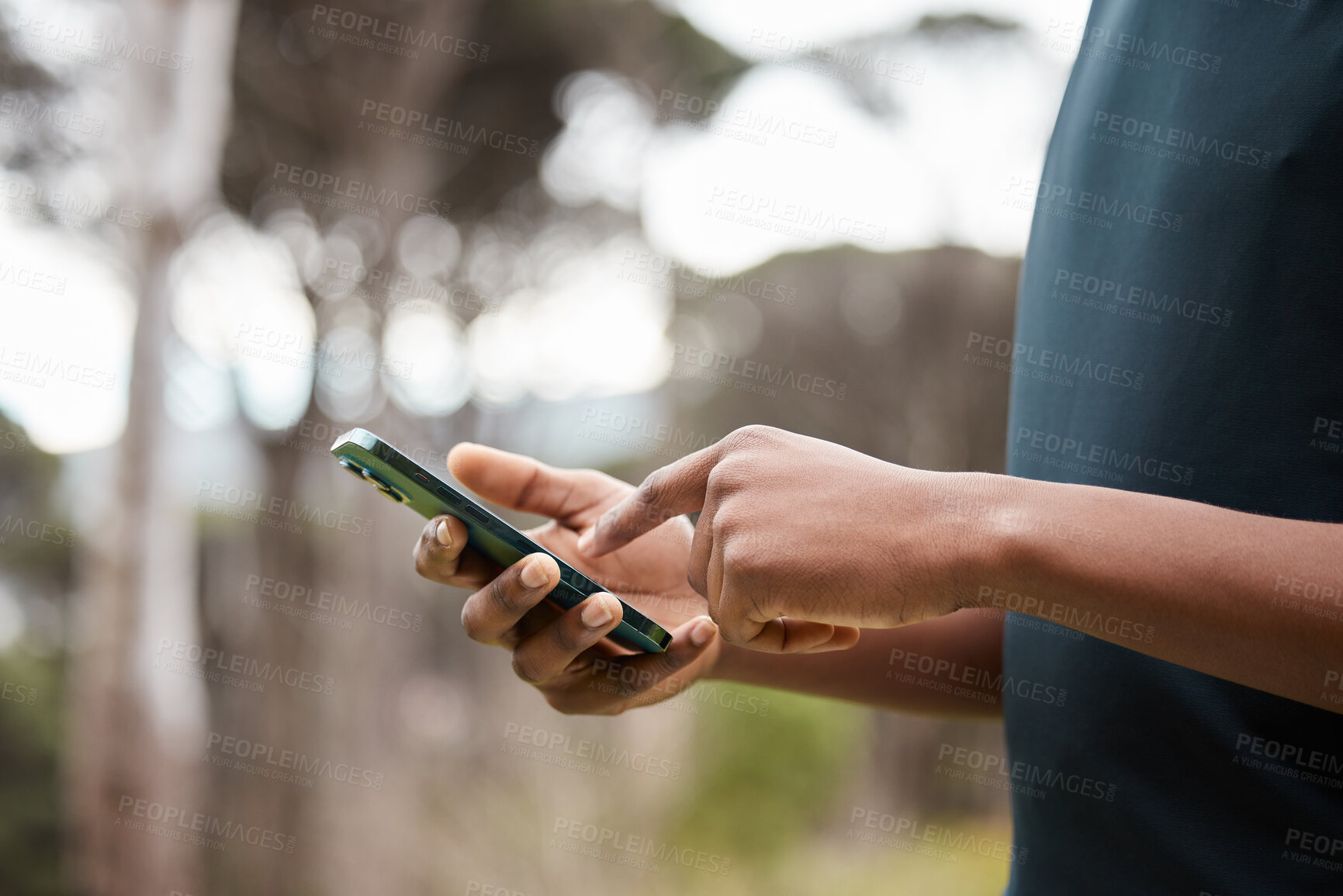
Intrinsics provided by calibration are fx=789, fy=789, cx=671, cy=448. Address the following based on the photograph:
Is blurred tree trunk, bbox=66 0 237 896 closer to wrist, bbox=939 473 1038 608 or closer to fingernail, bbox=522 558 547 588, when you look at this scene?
fingernail, bbox=522 558 547 588

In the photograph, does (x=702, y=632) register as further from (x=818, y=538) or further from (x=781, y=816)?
(x=781, y=816)

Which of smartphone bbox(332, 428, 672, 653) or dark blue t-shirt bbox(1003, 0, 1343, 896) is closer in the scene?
dark blue t-shirt bbox(1003, 0, 1343, 896)

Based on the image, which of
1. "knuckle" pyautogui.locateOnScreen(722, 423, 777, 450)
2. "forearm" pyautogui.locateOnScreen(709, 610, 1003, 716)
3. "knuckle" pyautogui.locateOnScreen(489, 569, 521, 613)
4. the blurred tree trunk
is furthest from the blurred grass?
"knuckle" pyautogui.locateOnScreen(722, 423, 777, 450)

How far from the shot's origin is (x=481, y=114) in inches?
190

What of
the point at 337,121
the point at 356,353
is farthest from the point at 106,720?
the point at 337,121

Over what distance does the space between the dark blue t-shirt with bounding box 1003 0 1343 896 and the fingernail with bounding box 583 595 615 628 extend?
18.3 inches

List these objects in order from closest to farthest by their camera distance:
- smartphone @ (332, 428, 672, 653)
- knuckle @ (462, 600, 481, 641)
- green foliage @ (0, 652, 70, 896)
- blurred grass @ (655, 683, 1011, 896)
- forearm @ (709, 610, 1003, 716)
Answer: smartphone @ (332, 428, 672, 653)
knuckle @ (462, 600, 481, 641)
forearm @ (709, 610, 1003, 716)
green foliage @ (0, 652, 70, 896)
blurred grass @ (655, 683, 1011, 896)

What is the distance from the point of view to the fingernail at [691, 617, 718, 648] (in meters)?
0.95

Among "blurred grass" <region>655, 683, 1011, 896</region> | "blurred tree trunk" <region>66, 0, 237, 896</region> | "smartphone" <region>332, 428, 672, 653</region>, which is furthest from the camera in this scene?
"blurred grass" <region>655, 683, 1011, 896</region>

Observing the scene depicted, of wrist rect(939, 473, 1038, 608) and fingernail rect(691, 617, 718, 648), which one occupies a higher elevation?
wrist rect(939, 473, 1038, 608)

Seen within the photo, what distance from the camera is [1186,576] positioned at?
577 millimetres

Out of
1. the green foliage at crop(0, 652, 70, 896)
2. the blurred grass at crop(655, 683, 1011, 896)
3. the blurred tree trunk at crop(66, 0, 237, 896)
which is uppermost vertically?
the blurred tree trunk at crop(66, 0, 237, 896)

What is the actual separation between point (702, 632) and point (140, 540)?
3527 millimetres

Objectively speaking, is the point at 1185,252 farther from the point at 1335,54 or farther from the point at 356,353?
the point at 356,353
